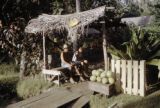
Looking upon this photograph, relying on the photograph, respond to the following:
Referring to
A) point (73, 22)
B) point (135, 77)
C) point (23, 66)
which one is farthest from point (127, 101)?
point (23, 66)

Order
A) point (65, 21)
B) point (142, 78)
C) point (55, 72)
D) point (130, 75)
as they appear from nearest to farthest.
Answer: point (142, 78) < point (130, 75) < point (55, 72) < point (65, 21)

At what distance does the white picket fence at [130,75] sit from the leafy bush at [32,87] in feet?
11.1

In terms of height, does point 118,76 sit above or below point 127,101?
above

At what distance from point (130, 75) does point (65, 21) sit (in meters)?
3.98

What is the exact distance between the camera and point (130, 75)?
9.58 meters

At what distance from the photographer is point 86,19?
11.4 metres

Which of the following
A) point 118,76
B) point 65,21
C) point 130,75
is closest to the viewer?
point 130,75

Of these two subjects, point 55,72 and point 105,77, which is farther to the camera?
point 55,72

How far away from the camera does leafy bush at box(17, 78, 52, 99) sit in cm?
1231

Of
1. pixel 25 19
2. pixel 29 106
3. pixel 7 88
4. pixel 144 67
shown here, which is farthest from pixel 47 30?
pixel 25 19

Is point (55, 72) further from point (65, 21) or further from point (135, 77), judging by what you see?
point (135, 77)

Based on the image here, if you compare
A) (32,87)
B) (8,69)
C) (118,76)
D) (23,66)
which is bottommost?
(32,87)

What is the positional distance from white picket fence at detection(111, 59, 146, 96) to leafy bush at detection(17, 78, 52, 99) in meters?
3.38

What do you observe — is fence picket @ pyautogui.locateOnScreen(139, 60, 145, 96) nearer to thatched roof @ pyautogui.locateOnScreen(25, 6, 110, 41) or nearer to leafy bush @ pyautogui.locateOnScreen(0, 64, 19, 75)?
thatched roof @ pyautogui.locateOnScreen(25, 6, 110, 41)
